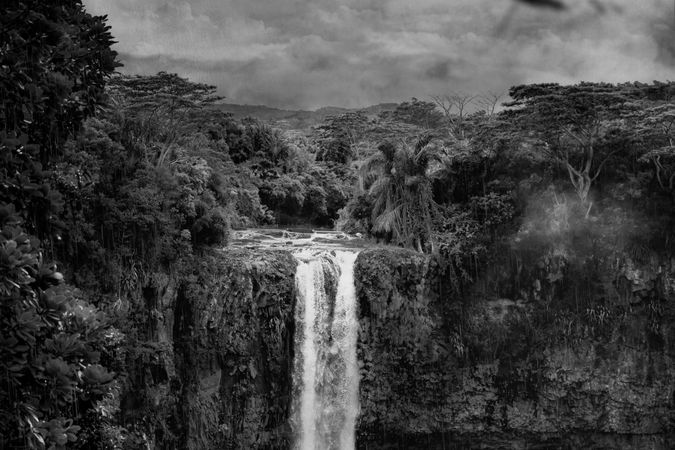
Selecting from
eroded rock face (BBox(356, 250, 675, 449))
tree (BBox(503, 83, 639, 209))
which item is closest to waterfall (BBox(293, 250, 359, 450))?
eroded rock face (BBox(356, 250, 675, 449))

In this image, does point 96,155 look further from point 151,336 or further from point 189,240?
point 151,336

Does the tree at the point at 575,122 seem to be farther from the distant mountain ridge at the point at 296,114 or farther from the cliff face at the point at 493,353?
the distant mountain ridge at the point at 296,114

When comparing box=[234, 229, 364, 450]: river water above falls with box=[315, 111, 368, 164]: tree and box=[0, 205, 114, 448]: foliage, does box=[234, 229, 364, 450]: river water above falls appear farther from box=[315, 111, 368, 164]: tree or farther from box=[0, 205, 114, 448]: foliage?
box=[315, 111, 368, 164]: tree

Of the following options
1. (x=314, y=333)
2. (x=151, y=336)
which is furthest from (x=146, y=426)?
(x=314, y=333)

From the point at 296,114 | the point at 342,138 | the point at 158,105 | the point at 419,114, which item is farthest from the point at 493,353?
the point at 296,114

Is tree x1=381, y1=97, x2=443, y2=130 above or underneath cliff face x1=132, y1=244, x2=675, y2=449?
above

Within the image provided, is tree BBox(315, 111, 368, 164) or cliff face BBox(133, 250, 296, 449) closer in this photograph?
cliff face BBox(133, 250, 296, 449)

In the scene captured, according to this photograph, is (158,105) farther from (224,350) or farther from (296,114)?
(296,114)

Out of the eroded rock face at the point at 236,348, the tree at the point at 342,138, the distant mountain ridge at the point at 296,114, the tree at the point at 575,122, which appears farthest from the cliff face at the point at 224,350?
the distant mountain ridge at the point at 296,114
